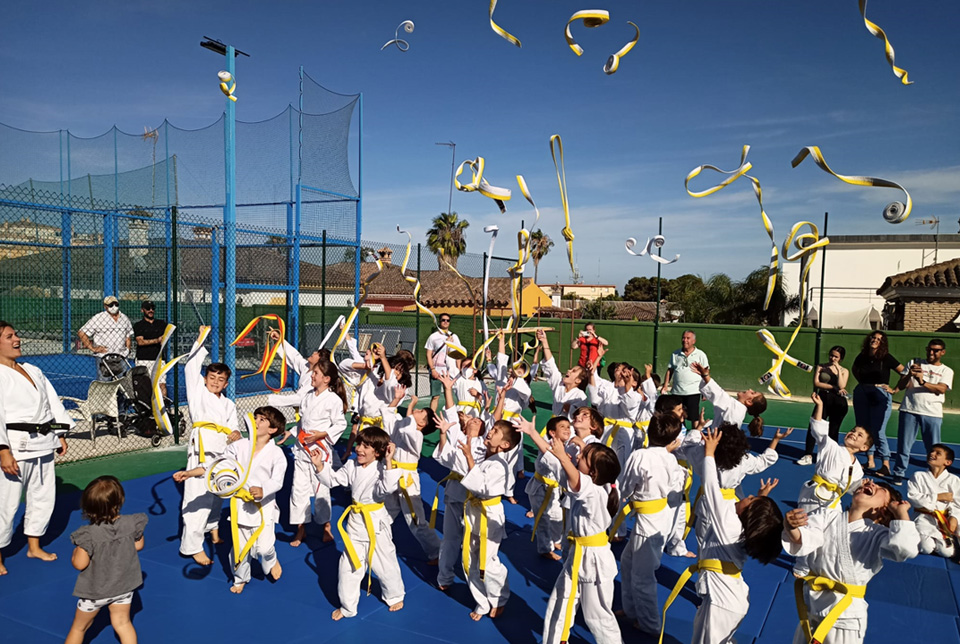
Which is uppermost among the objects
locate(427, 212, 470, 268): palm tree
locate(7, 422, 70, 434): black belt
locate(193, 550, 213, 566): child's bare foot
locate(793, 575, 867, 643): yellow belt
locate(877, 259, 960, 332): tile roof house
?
locate(427, 212, 470, 268): palm tree

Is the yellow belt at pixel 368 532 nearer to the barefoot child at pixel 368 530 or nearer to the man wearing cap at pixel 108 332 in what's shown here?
the barefoot child at pixel 368 530

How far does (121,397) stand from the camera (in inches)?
373

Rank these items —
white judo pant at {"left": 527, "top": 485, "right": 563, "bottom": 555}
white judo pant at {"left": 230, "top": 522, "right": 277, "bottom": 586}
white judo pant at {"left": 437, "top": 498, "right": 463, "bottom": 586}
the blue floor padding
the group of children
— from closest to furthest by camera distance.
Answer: the group of children < the blue floor padding < white judo pant at {"left": 230, "top": 522, "right": 277, "bottom": 586} < white judo pant at {"left": 437, "top": 498, "right": 463, "bottom": 586} < white judo pant at {"left": 527, "top": 485, "right": 563, "bottom": 555}

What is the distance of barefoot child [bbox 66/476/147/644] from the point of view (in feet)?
12.5

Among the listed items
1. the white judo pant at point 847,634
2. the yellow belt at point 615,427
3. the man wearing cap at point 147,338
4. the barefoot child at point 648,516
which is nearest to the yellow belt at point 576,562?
the barefoot child at point 648,516

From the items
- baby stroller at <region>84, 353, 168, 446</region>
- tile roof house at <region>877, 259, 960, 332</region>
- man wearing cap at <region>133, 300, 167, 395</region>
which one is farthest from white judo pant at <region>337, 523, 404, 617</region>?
tile roof house at <region>877, 259, 960, 332</region>

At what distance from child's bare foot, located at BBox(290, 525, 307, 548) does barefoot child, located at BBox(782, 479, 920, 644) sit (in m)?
4.12

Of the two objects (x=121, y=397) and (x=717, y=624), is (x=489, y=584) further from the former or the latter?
(x=121, y=397)

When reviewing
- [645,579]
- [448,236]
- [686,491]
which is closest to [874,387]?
[686,491]

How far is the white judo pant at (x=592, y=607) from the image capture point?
4008 mm

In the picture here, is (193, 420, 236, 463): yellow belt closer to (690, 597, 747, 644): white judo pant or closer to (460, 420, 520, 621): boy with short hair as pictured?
(460, 420, 520, 621): boy with short hair

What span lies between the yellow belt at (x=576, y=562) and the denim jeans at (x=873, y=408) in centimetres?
589

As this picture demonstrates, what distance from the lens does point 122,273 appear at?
16.3 metres

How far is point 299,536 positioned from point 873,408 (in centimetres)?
703
